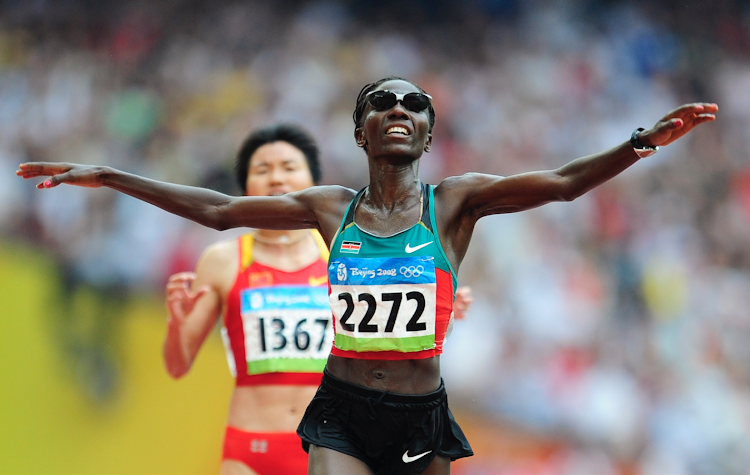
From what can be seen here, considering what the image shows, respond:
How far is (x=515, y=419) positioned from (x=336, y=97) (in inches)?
147

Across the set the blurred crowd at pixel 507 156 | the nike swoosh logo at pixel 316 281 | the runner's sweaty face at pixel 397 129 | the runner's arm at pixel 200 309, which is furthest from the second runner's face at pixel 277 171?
the blurred crowd at pixel 507 156

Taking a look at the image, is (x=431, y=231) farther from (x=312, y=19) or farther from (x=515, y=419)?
(x=312, y=19)

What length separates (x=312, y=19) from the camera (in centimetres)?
866

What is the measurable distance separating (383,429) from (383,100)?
131cm

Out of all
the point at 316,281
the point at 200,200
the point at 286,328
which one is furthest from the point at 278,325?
the point at 200,200

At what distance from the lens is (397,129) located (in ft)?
10.5

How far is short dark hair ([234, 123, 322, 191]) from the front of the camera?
16.7ft

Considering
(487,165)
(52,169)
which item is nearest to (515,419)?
(487,165)

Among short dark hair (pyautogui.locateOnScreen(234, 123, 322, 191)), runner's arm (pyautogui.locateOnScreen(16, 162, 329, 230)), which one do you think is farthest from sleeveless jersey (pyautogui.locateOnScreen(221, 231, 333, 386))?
runner's arm (pyautogui.locateOnScreen(16, 162, 329, 230))

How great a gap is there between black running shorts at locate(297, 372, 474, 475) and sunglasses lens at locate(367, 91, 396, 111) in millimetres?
1118

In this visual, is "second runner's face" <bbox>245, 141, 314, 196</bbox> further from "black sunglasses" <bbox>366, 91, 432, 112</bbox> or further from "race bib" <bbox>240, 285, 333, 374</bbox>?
"black sunglasses" <bbox>366, 91, 432, 112</bbox>

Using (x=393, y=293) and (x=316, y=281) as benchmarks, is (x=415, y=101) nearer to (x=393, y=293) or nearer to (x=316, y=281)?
(x=393, y=293)

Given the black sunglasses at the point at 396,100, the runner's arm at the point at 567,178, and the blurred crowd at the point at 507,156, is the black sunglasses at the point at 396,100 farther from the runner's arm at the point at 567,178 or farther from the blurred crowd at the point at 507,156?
the blurred crowd at the point at 507,156

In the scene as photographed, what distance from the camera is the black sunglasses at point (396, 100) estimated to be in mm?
3203
